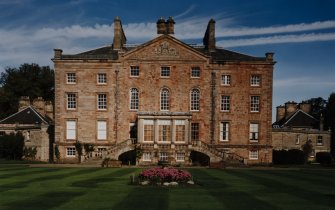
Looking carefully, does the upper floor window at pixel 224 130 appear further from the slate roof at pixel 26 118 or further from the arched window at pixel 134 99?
the slate roof at pixel 26 118

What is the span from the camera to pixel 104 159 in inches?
1687

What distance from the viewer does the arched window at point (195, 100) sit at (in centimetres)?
4944

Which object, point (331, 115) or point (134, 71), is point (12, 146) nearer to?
point (134, 71)

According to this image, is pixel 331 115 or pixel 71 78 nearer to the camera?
pixel 71 78

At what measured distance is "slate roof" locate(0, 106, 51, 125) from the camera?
58.8 meters

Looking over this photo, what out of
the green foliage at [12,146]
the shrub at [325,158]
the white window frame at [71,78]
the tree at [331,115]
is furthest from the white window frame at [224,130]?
the tree at [331,115]

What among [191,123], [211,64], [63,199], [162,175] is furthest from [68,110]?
[63,199]

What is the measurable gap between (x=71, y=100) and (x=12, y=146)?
980 cm

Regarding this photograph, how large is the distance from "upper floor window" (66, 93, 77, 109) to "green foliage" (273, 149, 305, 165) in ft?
80.3

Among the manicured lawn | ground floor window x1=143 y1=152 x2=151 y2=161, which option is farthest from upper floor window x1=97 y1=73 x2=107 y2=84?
the manicured lawn

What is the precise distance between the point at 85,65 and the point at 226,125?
1759 centimetres

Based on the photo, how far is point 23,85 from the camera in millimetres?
77938

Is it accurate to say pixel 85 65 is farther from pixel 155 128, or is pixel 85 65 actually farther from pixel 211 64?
pixel 211 64

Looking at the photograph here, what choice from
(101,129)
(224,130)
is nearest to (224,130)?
(224,130)
